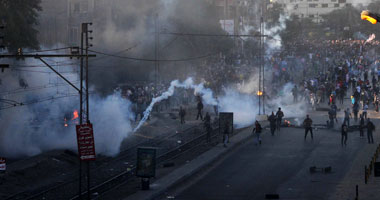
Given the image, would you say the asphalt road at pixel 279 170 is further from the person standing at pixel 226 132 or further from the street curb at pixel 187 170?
the person standing at pixel 226 132

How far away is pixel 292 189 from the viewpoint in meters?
21.6

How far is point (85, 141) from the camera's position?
2088cm

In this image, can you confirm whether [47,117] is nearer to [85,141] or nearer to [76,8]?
[85,141]

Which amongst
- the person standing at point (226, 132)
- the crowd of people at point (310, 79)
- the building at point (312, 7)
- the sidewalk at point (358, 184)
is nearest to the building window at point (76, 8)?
the crowd of people at point (310, 79)

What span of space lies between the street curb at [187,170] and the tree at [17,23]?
46.0 ft

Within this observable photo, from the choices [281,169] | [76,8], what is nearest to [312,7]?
[76,8]

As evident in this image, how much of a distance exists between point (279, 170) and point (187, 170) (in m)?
3.35

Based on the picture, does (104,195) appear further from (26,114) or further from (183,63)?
(183,63)

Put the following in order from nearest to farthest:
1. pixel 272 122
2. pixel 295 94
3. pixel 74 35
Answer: pixel 272 122
pixel 295 94
pixel 74 35

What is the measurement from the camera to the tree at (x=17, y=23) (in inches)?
1496

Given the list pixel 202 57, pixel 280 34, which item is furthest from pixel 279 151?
pixel 280 34

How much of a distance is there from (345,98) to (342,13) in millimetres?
81563

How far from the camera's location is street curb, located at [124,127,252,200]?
21.0 metres

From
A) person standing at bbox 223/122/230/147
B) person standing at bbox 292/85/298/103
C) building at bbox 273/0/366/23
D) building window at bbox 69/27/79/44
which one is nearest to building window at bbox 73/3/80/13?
building window at bbox 69/27/79/44
